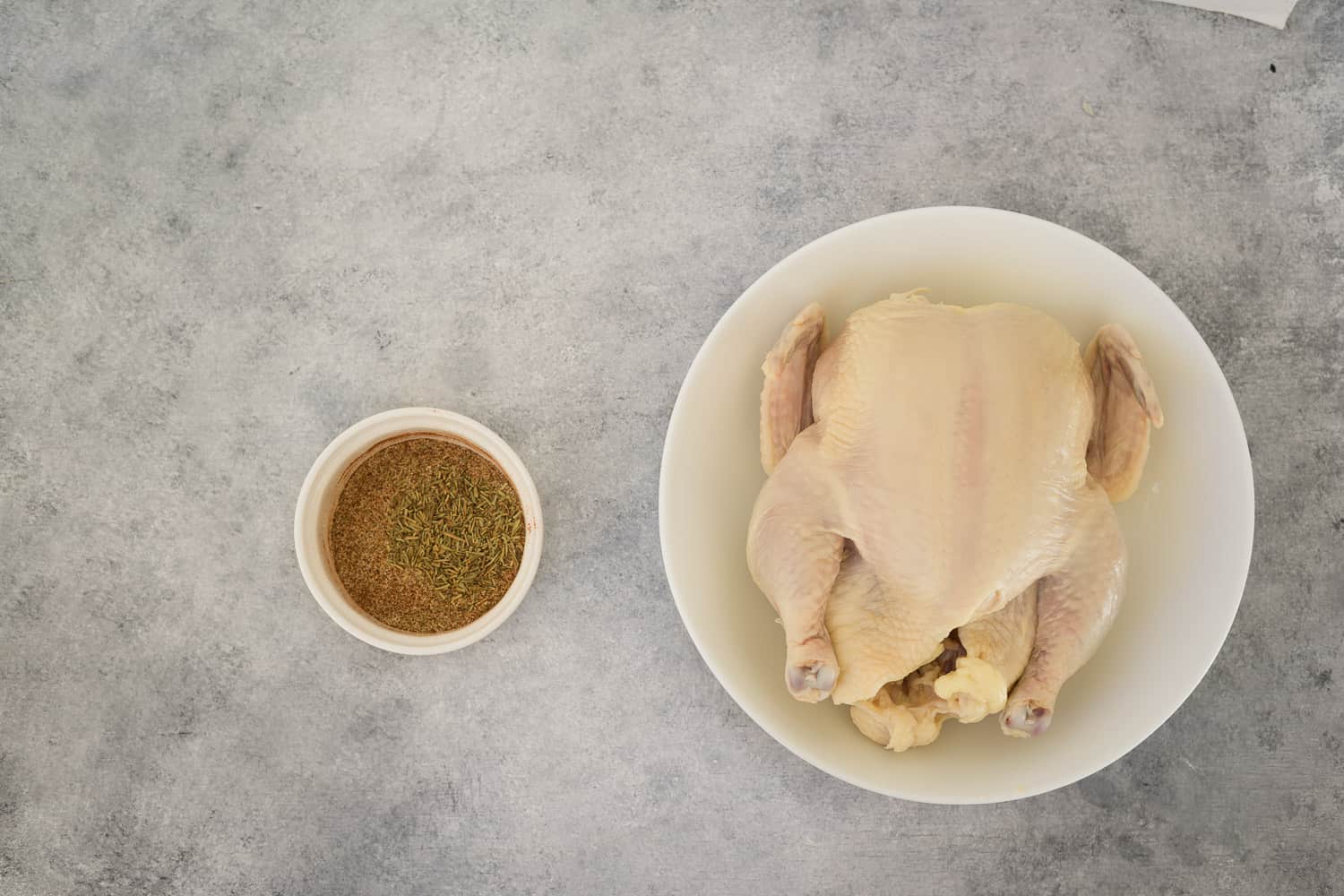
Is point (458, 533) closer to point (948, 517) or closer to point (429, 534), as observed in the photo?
point (429, 534)

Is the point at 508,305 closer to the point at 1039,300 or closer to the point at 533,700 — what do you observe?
the point at 533,700

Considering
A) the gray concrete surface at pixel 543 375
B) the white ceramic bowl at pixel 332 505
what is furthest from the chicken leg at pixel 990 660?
the white ceramic bowl at pixel 332 505

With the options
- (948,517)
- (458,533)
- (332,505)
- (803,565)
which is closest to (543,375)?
(458,533)

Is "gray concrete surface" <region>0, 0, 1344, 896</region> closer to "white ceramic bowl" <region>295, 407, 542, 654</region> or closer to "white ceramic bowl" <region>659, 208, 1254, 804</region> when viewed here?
"white ceramic bowl" <region>295, 407, 542, 654</region>

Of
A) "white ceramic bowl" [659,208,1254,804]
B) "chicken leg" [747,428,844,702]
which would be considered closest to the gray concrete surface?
"white ceramic bowl" [659,208,1254,804]

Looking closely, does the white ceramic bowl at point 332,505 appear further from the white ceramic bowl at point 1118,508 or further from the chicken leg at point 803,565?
the chicken leg at point 803,565
